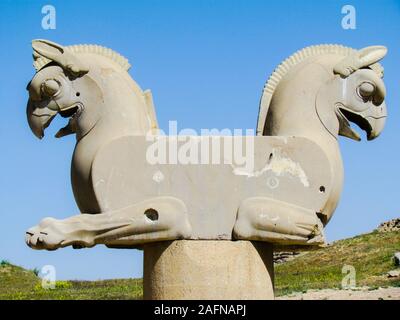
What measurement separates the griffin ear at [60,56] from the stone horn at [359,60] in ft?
8.09

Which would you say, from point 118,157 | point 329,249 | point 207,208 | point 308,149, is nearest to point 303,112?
point 308,149

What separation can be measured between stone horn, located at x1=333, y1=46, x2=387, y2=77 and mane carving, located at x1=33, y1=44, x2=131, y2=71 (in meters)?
2.10

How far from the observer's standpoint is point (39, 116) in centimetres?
812

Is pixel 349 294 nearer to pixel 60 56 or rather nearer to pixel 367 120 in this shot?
pixel 367 120

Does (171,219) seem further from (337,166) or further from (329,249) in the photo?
(329,249)

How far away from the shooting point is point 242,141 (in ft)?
25.5

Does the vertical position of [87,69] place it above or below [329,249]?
below

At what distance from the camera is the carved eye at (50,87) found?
797 cm

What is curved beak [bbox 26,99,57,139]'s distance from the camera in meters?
8.10

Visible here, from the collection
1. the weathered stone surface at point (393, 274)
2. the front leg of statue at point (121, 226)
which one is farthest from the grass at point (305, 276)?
the front leg of statue at point (121, 226)

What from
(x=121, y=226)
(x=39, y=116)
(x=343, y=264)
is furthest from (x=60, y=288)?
(x=121, y=226)

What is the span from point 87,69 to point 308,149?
2249mm

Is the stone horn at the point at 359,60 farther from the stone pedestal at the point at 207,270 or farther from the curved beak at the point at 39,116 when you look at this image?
the curved beak at the point at 39,116
